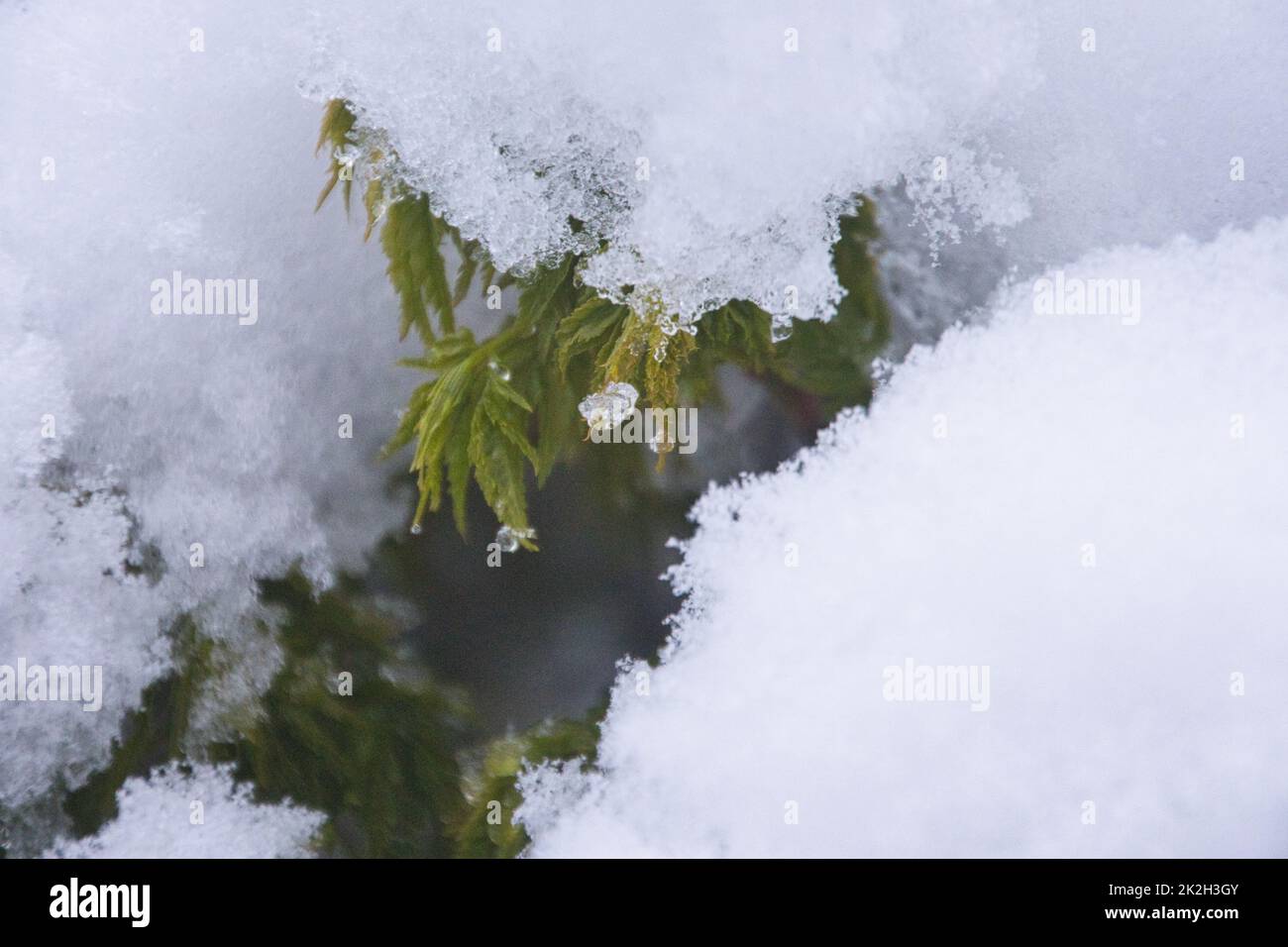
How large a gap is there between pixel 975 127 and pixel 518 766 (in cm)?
105

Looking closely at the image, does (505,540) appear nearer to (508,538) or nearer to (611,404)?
(508,538)

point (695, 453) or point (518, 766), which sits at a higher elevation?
point (695, 453)

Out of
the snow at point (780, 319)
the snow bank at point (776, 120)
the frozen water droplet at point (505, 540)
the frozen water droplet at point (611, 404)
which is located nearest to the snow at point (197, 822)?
the snow at point (780, 319)

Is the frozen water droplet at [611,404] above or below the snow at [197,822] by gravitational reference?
above

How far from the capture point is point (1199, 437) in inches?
39.7

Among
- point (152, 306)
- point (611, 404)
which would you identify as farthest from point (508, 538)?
point (152, 306)

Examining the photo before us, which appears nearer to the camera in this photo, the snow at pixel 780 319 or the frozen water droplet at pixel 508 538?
the snow at pixel 780 319

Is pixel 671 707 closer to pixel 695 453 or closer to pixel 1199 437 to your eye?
pixel 695 453

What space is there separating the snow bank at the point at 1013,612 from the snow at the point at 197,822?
0.36 metres

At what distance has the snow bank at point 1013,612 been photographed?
0.97 metres

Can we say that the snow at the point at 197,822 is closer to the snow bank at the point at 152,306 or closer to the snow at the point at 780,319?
the snow at the point at 780,319

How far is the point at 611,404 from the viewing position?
0.97 meters
